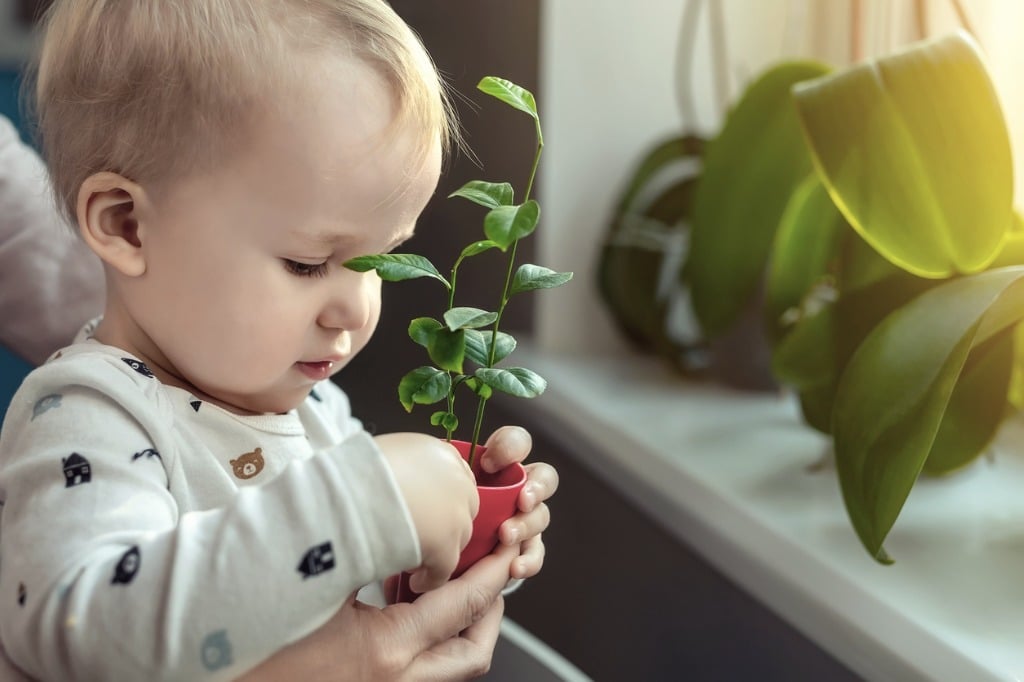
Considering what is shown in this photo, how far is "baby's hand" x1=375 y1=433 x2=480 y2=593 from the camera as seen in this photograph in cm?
53

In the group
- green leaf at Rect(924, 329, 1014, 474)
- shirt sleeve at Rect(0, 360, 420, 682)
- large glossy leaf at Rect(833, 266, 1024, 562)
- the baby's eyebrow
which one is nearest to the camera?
shirt sleeve at Rect(0, 360, 420, 682)

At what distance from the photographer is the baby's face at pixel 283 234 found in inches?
23.4

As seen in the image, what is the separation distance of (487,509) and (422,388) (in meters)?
0.08

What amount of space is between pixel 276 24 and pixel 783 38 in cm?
109

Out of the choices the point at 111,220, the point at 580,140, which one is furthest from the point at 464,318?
the point at 580,140

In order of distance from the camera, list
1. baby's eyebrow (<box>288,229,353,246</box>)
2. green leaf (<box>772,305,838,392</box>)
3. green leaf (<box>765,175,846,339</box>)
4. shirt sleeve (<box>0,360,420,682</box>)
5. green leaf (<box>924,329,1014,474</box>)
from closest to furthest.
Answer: shirt sleeve (<box>0,360,420,682</box>)
baby's eyebrow (<box>288,229,353,246</box>)
green leaf (<box>924,329,1014,474</box>)
green leaf (<box>772,305,838,392</box>)
green leaf (<box>765,175,846,339</box>)

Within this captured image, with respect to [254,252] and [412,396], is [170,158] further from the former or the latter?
[412,396]

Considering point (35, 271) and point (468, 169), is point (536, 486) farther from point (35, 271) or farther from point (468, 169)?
point (468, 169)

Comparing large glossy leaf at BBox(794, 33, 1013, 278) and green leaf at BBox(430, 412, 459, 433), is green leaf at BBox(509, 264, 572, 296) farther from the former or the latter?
large glossy leaf at BBox(794, 33, 1013, 278)

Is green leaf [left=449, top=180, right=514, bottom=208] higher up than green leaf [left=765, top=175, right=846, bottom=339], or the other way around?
green leaf [left=449, top=180, right=514, bottom=208]

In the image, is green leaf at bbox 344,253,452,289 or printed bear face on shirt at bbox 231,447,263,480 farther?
printed bear face on shirt at bbox 231,447,263,480

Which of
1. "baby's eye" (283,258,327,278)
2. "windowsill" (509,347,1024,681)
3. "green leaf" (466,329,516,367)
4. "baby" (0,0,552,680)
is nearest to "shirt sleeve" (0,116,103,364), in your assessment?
"baby" (0,0,552,680)

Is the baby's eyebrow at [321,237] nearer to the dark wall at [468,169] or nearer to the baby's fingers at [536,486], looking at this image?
the baby's fingers at [536,486]

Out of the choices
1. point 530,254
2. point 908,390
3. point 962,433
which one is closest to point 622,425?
point 530,254
